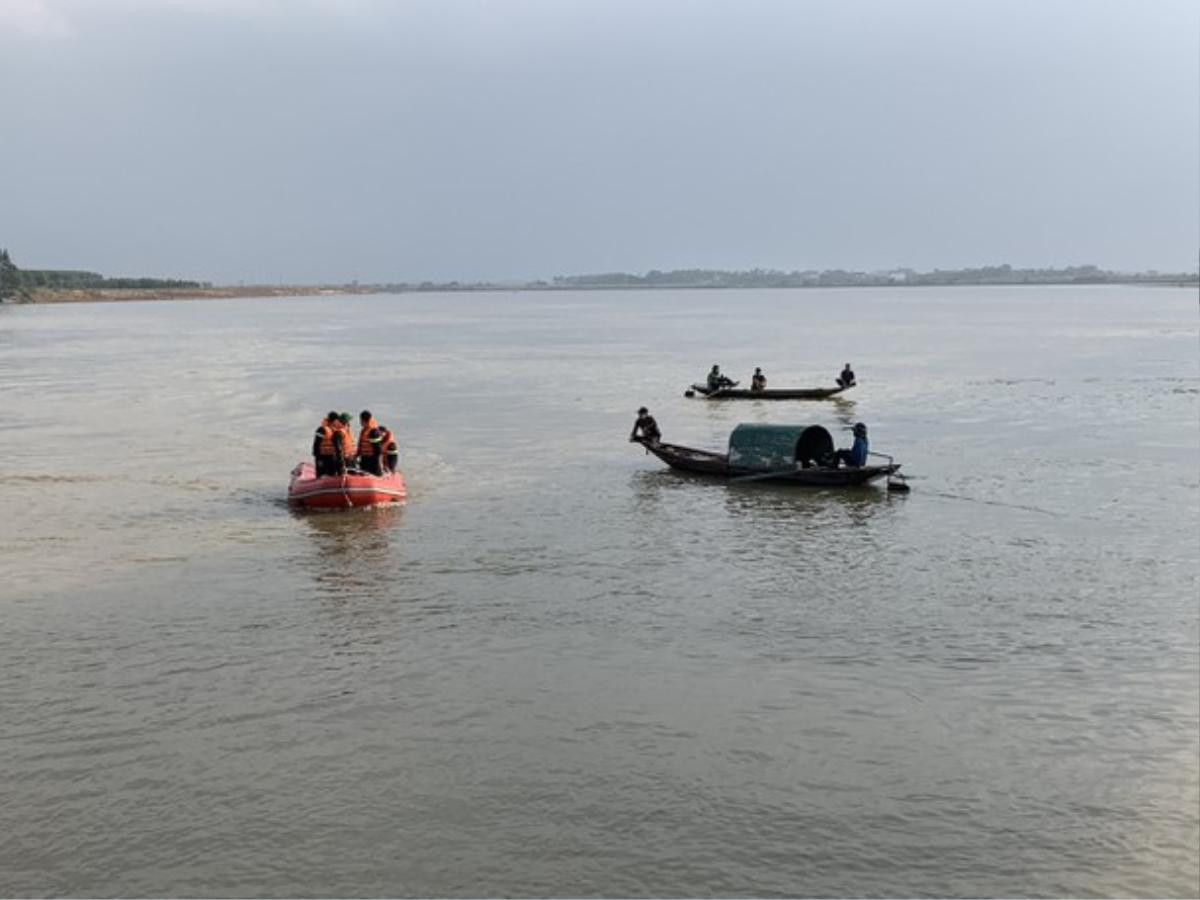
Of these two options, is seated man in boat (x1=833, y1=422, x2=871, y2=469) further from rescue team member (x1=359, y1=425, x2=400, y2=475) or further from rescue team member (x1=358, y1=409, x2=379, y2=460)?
rescue team member (x1=358, y1=409, x2=379, y2=460)

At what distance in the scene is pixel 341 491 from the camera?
82.7 feet

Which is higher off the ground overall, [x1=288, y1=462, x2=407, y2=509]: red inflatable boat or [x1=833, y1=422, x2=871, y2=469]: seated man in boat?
[x1=833, y1=422, x2=871, y2=469]: seated man in boat

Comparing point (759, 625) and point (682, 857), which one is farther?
point (759, 625)

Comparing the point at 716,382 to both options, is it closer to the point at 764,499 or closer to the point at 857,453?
the point at 857,453

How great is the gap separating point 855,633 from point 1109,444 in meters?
22.6

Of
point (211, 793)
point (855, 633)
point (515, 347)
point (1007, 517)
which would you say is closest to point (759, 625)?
point (855, 633)

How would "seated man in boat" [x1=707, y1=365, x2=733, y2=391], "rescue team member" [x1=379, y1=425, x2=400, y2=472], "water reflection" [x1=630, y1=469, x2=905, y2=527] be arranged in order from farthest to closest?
"seated man in boat" [x1=707, y1=365, x2=733, y2=391] → "rescue team member" [x1=379, y1=425, x2=400, y2=472] → "water reflection" [x1=630, y1=469, x2=905, y2=527]

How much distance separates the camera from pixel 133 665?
15.4 meters

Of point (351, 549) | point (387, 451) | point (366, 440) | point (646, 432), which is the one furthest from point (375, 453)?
point (646, 432)

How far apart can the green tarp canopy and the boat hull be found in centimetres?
21

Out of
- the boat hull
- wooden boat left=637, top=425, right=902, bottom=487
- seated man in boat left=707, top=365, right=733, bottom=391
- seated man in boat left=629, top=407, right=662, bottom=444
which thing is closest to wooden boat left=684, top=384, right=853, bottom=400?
seated man in boat left=707, top=365, right=733, bottom=391

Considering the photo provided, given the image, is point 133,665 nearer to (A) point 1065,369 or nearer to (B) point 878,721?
(B) point 878,721

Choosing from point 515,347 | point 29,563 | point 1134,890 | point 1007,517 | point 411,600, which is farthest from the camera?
point 515,347

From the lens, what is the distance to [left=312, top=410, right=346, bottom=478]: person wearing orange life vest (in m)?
25.3
